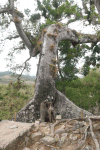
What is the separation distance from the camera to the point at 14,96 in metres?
7.25

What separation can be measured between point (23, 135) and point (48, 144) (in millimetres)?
489

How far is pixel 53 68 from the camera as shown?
513cm

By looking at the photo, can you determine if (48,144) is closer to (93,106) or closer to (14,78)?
(93,106)

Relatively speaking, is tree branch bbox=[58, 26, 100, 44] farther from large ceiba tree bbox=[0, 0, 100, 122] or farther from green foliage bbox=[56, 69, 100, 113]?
green foliage bbox=[56, 69, 100, 113]

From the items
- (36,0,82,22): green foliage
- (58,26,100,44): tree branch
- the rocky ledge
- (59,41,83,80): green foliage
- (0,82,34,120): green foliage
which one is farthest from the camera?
(36,0,82,22): green foliage

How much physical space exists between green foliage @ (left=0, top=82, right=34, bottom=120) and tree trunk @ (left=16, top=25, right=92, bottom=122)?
2.12 metres

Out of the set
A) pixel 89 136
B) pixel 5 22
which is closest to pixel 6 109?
pixel 89 136

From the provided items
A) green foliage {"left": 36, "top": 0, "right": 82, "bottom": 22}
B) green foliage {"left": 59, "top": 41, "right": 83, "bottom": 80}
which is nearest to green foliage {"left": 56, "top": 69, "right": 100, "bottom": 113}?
green foliage {"left": 59, "top": 41, "right": 83, "bottom": 80}

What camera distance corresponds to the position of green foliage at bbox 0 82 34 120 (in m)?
6.47

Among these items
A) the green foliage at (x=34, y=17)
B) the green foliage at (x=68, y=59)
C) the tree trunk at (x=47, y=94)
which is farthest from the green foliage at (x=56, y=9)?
the tree trunk at (x=47, y=94)

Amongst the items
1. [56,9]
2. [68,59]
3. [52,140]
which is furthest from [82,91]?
[56,9]

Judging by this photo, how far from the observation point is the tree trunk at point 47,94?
12.8 ft

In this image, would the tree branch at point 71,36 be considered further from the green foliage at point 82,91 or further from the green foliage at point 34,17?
the green foliage at point 34,17

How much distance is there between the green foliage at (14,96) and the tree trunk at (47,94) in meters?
2.12
